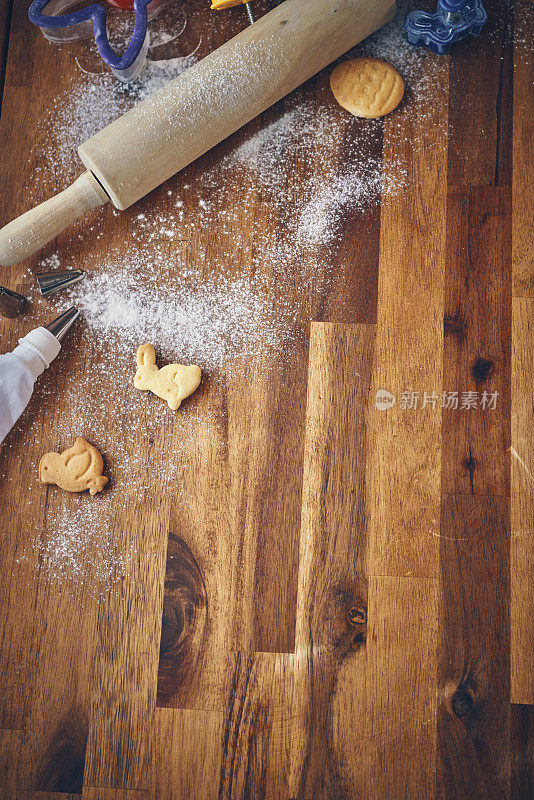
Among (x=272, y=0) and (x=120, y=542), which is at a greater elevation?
(x=272, y=0)

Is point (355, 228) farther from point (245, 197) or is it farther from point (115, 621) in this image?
point (115, 621)

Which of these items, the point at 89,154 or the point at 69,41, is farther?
the point at 69,41

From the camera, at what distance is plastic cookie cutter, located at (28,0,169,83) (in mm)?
802

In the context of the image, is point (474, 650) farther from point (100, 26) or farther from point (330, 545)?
point (100, 26)

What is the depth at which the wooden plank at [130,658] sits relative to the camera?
0.81 metres

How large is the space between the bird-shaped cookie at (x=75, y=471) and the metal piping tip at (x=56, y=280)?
0.73 feet

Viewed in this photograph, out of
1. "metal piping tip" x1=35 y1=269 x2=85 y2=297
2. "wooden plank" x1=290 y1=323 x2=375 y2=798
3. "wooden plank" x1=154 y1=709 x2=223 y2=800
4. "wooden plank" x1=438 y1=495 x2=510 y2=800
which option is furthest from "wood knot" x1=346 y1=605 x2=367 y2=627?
"metal piping tip" x1=35 y1=269 x2=85 y2=297

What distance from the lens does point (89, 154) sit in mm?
780

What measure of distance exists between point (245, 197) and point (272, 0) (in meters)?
0.29

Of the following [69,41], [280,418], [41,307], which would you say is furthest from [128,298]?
[69,41]

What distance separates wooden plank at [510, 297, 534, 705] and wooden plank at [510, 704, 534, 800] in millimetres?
18

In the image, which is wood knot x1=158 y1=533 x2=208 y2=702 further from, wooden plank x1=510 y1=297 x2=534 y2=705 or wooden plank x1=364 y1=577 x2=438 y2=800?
wooden plank x1=510 y1=297 x2=534 y2=705

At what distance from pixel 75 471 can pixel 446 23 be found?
79 centimetres

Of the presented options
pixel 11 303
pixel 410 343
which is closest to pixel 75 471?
pixel 11 303
